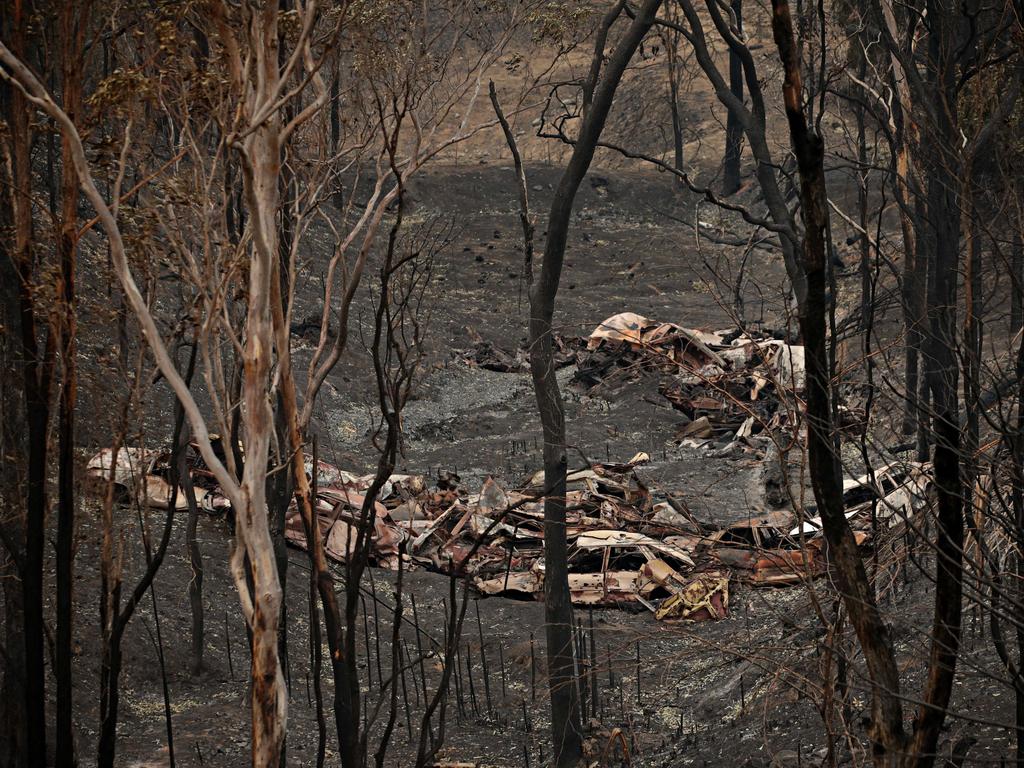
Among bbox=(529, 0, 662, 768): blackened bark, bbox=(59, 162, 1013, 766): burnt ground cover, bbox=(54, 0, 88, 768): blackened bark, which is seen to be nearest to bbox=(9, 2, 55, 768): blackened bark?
bbox=(54, 0, 88, 768): blackened bark

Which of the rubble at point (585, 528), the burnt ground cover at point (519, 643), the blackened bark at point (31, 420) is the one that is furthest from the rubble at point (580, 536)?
the blackened bark at point (31, 420)

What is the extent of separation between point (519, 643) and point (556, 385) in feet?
13.9

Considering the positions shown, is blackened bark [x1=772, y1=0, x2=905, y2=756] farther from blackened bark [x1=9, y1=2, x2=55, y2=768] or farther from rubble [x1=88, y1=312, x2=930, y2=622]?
rubble [x1=88, y1=312, x2=930, y2=622]

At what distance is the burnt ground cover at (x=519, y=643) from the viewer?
8.38 metres

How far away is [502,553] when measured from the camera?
15125 mm

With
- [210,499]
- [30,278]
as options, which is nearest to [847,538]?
[30,278]

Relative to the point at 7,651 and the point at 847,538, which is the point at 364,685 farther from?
the point at 847,538

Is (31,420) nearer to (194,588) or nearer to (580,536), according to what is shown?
(194,588)

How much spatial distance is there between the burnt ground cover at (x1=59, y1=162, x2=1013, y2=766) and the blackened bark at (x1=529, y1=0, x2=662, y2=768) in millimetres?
364

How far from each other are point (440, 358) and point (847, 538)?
2083cm

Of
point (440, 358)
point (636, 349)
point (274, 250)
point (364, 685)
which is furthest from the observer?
point (440, 358)

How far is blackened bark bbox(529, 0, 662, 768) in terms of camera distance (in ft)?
30.7

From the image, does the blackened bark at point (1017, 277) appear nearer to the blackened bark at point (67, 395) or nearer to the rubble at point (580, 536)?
the rubble at point (580, 536)

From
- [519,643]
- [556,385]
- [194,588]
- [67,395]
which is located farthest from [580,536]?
[67,395]
